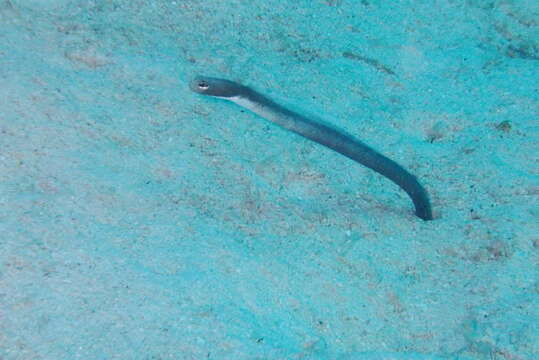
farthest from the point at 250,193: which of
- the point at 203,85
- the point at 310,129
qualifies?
the point at 203,85

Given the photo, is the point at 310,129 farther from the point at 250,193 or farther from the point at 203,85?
the point at 203,85

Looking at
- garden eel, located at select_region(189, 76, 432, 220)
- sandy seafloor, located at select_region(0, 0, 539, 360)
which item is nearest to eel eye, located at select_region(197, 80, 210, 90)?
garden eel, located at select_region(189, 76, 432, 220)

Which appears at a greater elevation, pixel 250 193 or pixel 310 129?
pixel 310 129

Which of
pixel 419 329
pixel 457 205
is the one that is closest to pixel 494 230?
pixel 457 205

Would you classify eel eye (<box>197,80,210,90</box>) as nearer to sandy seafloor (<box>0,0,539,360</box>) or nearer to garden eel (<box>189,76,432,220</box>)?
garden eel (<box>189,76,432,220</box>)

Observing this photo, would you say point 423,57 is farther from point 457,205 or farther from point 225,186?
point 225,186

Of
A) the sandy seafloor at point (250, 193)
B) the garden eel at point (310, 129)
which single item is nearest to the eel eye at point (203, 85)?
the garden eel at point (310, 129)
